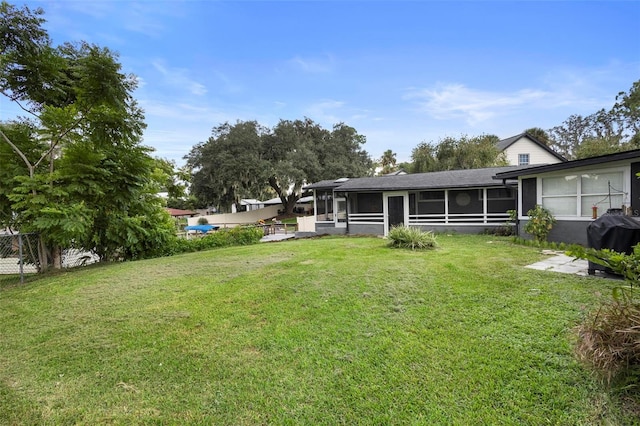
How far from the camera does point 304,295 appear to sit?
4.55m

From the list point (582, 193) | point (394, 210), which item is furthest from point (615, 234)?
point (394, 210)

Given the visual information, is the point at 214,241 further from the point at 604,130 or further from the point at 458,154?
the point at 604,130

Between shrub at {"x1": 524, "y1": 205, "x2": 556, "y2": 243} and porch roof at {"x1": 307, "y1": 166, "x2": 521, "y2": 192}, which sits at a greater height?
porch roof at {"x1": 307, "y1": 166, "x2": 521, "y2": 192}

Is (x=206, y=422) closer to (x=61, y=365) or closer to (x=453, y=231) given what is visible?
(x=61, y=365)

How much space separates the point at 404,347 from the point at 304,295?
1.95 meters

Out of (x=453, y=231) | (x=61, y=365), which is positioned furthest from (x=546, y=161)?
(x=61, y=365)

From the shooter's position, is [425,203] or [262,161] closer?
[425,203]

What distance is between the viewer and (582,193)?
823 cm

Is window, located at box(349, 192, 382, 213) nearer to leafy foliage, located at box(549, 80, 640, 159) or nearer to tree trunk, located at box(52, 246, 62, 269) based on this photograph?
tree trunk, located at box(52, 246, 62, 269)

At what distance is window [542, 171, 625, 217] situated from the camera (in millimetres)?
7605

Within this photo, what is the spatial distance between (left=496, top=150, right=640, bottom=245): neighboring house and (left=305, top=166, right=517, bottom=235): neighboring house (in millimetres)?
2157

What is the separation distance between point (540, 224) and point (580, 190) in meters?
1.36

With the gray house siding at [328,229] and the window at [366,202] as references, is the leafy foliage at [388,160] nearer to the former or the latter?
the window at [366,202]

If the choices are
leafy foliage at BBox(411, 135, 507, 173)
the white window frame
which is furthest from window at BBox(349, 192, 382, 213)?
leafy foliage at BBox(411, 135, 507, 173)
